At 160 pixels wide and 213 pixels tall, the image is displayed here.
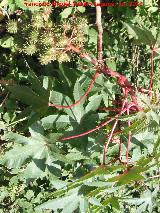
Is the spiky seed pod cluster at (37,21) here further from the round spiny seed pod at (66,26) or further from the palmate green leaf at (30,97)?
the palmate green leaf at (30,97)

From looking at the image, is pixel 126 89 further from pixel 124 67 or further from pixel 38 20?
pixel 124 67

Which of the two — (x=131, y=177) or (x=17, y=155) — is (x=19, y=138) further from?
(x=131, y=177)

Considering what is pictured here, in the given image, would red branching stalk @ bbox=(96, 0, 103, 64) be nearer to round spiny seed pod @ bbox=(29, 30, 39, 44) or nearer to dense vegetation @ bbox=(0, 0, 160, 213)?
dense vegetation @ bbox=(0, 0, 160, 213)

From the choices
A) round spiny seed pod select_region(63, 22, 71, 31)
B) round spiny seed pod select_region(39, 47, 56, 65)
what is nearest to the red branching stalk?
round spiny seed pod select_region(63, 22, 71, 31)

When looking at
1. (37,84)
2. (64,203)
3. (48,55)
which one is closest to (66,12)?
(48,55)

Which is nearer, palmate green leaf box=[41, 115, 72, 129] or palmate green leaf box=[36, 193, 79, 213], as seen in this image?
palmate green leaf box=[36, 193, 79, 213]

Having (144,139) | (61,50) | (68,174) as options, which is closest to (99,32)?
(61,50)

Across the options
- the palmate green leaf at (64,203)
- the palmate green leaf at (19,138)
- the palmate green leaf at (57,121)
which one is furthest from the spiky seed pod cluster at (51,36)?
the palmate green leaf at (64,203)

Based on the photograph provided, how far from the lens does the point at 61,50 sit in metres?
1.93

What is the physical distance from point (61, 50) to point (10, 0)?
21.5 inches

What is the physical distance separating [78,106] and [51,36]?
16.2 inches

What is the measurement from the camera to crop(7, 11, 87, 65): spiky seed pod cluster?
191cm

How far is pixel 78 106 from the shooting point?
1.86 meters

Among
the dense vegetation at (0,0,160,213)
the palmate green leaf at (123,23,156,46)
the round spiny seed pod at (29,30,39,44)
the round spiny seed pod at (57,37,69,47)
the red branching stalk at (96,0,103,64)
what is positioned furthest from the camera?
the red branching stalk at (96,0,103,64)
